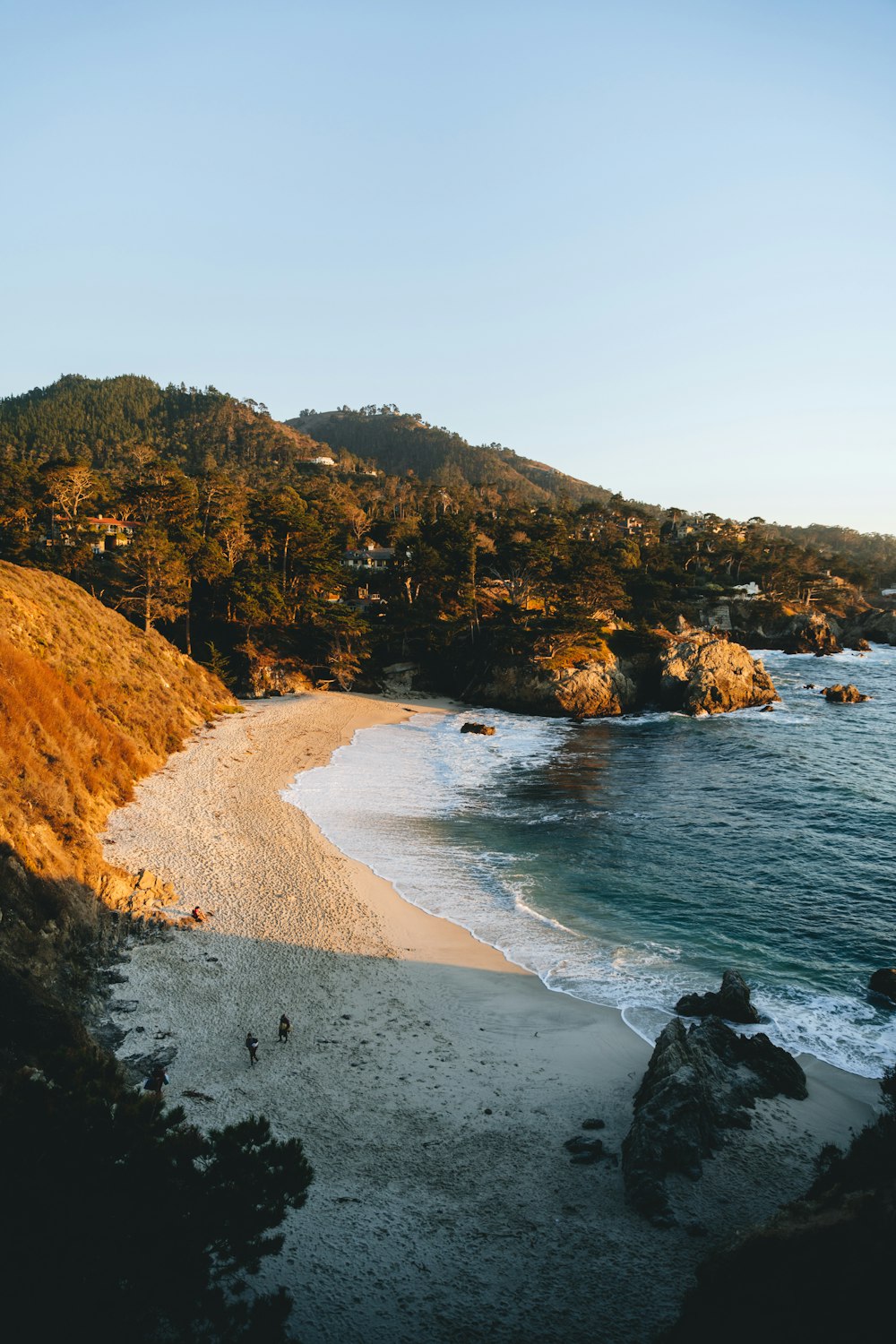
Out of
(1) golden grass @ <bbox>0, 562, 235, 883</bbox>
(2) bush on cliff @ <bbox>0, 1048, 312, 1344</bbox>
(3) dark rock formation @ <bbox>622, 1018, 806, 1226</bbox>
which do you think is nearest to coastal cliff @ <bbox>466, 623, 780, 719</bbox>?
(1) golden grass @ <bbox>0, 562, 235, 883</bbox>

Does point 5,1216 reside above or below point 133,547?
below

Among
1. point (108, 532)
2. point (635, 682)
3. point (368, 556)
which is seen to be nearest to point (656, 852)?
point (635, 682)

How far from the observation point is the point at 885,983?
17.3 meters

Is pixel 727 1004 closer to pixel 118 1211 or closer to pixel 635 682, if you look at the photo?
pixel 118 1211

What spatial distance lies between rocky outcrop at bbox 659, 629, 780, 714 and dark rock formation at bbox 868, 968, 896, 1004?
39.2 meters

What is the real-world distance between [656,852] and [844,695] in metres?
41.5

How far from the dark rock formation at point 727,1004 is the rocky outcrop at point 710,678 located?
41417 mm

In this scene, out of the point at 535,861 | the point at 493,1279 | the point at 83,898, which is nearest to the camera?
the point at 493,1279

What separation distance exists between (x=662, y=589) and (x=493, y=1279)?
2770 inches

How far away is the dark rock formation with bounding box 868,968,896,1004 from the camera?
56.4 feet

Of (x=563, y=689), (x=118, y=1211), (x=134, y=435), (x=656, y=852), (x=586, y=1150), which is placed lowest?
(x=586, y=1150)

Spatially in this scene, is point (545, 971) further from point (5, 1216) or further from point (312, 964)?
point (5, 1216)

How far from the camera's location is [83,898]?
17484mm

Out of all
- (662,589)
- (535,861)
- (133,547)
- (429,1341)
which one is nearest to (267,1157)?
(429,1341)
